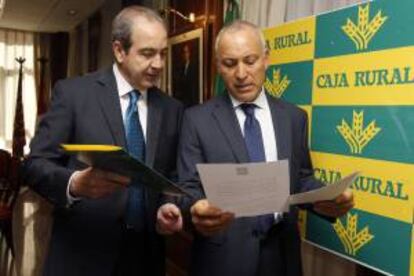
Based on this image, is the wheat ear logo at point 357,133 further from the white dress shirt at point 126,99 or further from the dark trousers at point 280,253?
the white dress shirt at point 126,99

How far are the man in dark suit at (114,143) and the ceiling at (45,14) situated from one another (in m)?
5.47

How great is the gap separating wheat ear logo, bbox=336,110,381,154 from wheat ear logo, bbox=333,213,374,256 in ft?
0.84

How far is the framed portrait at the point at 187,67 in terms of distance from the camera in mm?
3619

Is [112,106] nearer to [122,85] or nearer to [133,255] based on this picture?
[122,85]

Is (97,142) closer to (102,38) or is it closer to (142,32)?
(142,32)

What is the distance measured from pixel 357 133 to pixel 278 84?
1.88 ft

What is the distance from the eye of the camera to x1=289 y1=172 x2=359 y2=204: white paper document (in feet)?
4.23

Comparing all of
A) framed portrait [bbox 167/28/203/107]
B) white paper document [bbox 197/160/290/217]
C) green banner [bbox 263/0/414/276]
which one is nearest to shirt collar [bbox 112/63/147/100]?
white paper document [bbox 197/160/290/217]

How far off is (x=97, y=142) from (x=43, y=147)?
18 centimetres

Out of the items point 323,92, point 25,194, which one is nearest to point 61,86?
point 323,92

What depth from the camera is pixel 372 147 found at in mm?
1706

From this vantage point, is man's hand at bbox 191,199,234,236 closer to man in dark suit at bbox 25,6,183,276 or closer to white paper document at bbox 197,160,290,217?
white paper document at bbox 197,160,290,217

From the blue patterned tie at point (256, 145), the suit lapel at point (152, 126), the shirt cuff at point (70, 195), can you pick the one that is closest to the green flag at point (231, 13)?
the suit lapel at point (152, 126)

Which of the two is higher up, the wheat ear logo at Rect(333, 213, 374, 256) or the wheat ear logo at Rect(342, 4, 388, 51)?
the wheat ear logo at Rect(342, 4, 388, 51)
